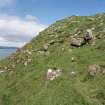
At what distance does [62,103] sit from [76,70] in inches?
187

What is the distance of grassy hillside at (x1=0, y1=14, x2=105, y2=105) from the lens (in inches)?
898

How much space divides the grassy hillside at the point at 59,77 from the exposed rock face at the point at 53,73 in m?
0.39

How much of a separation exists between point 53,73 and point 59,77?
1131 mm

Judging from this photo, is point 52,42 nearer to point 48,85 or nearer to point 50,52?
point 50,52

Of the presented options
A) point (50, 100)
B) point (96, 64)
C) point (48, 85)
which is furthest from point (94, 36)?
point (50, 100)

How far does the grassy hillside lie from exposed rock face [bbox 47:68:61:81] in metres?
0.39

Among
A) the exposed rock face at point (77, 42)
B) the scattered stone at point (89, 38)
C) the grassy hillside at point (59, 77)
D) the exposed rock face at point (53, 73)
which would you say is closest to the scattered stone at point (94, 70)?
the grassy hillside at point (59, 77)

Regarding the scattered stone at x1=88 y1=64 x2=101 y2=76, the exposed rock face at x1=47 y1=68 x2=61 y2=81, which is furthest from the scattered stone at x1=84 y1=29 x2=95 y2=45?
the exposed rock face at x1=47 y1=68 x2=61 y2=81

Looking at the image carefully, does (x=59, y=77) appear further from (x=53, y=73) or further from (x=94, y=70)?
(x=94, y=70)

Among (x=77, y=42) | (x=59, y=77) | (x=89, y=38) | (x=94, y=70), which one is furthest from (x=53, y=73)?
(x=89, y=38)

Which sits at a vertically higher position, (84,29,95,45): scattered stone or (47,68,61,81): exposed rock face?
(84,29,95,45): scattered stone

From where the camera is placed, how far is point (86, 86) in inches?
930

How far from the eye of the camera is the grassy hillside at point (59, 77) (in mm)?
22797

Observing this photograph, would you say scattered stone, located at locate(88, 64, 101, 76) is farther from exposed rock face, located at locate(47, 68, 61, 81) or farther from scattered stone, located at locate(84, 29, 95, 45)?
scattered stone, located at locate(84, 29, 95, 45)
